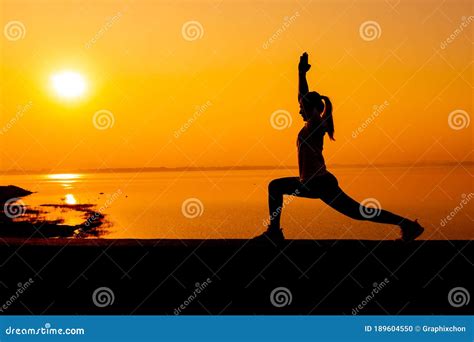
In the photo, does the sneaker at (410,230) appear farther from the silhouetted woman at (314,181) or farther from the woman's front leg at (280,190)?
the woman's front leg at (280,190)

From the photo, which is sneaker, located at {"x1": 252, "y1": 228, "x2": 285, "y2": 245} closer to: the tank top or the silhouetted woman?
the silhouetted woman

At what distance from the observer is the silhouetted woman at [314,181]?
6028 millimetres

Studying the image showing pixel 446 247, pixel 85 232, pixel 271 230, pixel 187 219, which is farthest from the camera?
pixel 187 219

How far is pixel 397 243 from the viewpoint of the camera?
5.76 m

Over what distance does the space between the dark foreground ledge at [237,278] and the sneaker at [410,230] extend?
0.22 m

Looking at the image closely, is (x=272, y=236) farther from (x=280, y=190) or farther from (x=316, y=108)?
(x=316, y=108)

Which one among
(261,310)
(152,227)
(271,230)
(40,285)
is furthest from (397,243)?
(152,227)

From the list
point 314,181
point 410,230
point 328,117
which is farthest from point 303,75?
point 410,230

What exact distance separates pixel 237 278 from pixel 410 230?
82.8 inches

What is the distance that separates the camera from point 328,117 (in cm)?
625

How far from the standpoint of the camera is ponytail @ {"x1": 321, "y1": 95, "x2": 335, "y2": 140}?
6246mm

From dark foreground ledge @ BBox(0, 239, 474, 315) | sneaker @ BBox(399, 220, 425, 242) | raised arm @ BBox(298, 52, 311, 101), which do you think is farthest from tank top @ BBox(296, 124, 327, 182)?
sneaker @ BBox(399, 220, 425, 242)

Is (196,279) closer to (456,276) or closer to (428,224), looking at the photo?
(456,276)

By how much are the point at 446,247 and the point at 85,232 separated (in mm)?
34600
